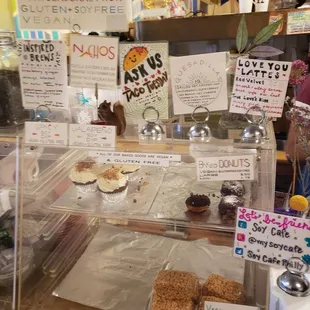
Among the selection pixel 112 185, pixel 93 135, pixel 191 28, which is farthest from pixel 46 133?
pixel 191 28

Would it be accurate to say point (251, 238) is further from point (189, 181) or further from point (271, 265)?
point (189, 181)

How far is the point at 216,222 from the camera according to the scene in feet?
3.55

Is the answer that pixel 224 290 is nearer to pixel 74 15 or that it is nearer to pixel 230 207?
pixel 230 207

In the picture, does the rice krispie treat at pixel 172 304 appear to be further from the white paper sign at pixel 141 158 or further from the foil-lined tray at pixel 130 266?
the white paper sign at pixel 141 158

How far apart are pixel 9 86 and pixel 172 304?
835 millimetres

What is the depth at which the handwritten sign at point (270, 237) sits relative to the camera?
78 centimetres

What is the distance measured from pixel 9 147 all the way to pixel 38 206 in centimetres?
26

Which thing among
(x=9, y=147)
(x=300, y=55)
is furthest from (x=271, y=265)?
(x=300, y=55)

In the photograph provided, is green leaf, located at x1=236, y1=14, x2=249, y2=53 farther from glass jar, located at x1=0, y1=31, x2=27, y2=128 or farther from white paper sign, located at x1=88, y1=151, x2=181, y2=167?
glass jar, located at x1=0, y1=31, x2=27, y2=128

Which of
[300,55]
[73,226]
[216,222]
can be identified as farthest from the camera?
[300,55]

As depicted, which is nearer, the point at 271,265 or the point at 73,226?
the point at 271,265

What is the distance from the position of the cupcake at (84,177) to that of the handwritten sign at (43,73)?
1.11ft

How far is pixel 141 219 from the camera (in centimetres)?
115

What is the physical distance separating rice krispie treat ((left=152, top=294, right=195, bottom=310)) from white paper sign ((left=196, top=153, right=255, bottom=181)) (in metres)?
0.38
